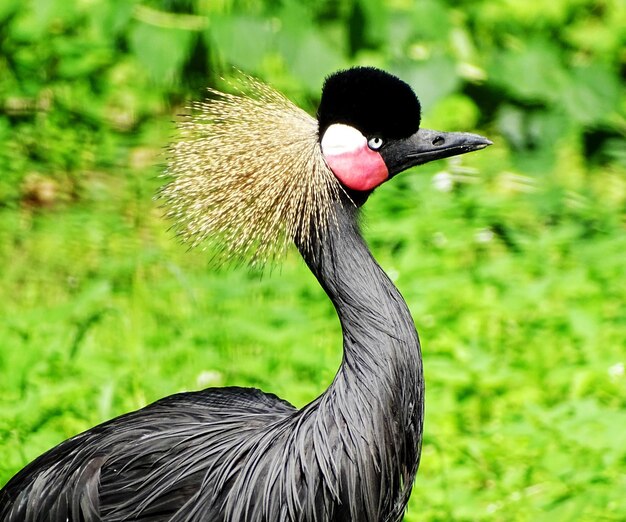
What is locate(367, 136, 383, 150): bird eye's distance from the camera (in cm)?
195

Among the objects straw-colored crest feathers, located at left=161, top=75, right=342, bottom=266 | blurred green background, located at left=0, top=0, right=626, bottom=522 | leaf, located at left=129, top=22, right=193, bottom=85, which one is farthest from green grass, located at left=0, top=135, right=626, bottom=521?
leaf, located at left=129, top=22, right=193, bottom=85

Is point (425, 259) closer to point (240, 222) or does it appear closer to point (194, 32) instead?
point (194, 32)

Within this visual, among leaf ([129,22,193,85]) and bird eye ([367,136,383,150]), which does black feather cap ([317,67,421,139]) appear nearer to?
bird eye ([367,136,383,150])

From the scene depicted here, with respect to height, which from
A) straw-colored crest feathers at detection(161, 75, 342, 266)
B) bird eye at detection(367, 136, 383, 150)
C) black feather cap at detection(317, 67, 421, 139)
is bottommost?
straw-colored crest feathers at detection(161, 75, 342, 266)

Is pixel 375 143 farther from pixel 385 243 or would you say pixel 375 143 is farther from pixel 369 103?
pixel 385 243

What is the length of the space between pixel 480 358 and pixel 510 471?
0.38m

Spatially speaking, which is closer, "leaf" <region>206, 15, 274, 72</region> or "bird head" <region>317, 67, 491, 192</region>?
"bird head" <region>317, 67, 491, 192</region>

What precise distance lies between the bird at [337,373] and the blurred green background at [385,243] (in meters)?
0.51

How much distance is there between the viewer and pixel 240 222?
199 centimetres

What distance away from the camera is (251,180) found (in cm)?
200

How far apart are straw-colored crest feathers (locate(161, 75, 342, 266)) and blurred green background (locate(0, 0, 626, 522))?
519 mm

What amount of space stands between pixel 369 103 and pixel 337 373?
441 mm

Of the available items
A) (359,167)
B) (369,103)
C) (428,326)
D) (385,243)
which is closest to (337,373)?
(359,167)

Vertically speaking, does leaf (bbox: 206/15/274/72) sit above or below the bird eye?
above
